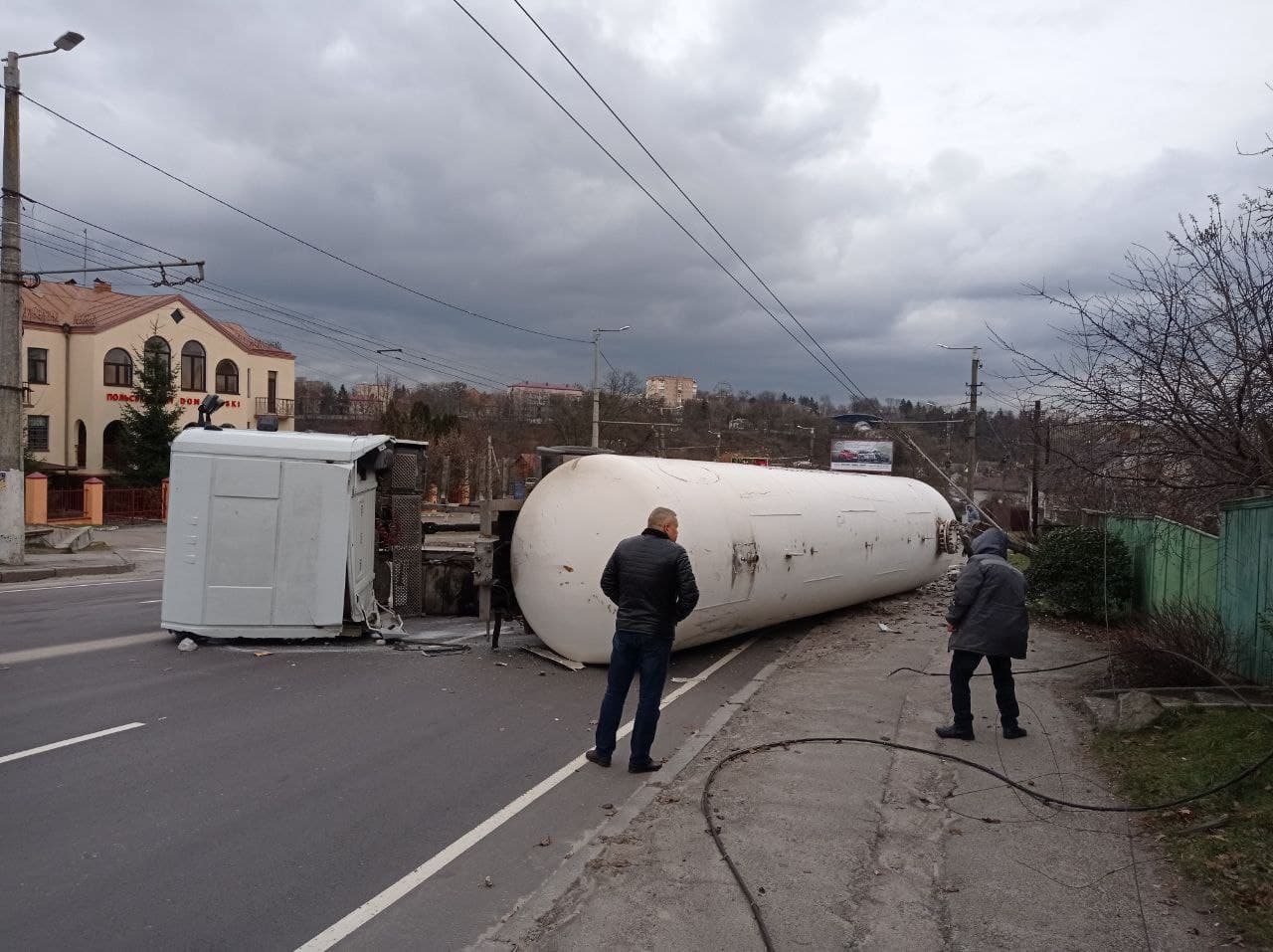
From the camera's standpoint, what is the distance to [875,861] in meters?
5.03

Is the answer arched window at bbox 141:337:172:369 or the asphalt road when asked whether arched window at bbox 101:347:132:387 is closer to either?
arched window at bbox 141:337:172:369

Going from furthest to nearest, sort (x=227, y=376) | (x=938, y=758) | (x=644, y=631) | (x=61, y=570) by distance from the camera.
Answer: (x=227, y=376)
(x=61, y=570)
(x=938, y=758)
(x=644, y=631)

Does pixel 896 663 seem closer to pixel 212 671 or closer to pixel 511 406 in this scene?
pixel 212 671

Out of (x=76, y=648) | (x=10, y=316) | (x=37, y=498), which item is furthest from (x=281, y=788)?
(x=37, y=498)

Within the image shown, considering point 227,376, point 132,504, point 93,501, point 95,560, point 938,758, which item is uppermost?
point 227,376

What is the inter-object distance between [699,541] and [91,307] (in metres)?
43.2

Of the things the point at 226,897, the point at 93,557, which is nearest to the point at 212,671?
→ the point at 226,897

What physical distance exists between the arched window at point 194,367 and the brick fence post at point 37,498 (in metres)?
16.1

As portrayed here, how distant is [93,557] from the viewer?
74.4ft

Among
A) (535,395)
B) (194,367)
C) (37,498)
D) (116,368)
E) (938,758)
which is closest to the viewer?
(938,758)

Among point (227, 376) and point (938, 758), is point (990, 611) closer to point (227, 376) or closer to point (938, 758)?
point (938, 758)

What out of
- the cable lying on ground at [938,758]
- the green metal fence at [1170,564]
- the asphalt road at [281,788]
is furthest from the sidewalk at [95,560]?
the green metal fence at [1170,564]

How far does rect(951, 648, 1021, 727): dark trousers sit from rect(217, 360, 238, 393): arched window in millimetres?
46103

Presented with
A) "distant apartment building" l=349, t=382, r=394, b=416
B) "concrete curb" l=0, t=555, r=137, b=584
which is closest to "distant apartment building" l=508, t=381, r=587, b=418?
"distant apartment building" l=349, t=382, r=394, b=416
